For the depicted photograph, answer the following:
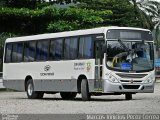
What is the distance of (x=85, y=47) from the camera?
977 inches

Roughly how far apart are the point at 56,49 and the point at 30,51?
2.44 meters

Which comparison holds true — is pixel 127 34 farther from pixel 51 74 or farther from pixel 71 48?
pixel 51 74

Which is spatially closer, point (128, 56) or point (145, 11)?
point (128, 56)

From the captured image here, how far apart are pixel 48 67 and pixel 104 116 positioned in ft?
39.7

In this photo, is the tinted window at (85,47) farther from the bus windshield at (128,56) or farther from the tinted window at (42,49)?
the tinted window at (42,49)

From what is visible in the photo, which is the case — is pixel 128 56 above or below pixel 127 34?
below

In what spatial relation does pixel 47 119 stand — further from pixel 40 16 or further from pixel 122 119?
pixel 40 16

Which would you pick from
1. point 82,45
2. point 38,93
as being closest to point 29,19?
point 38,93

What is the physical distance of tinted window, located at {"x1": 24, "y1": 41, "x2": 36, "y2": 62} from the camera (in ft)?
94.4

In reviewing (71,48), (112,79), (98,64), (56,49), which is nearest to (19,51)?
(56,49)

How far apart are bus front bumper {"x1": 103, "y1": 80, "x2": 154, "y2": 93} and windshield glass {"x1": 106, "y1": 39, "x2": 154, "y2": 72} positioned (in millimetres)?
575

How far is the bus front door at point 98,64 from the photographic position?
78.5ft

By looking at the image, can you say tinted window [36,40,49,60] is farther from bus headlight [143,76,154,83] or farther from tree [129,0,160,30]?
tree [129,0,160,30]

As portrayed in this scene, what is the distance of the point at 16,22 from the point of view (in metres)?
47.3
